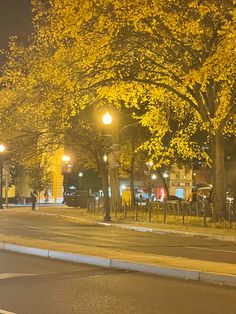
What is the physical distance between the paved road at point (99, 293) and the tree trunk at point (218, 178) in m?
15.8

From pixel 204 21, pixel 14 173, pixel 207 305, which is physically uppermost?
pixel 204 21

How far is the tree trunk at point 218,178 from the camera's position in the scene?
27203 millimetres

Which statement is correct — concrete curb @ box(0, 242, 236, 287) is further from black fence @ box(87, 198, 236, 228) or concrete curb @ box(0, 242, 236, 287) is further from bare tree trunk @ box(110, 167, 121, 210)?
bare tree trunk @ box(110, 167, 121, 210)

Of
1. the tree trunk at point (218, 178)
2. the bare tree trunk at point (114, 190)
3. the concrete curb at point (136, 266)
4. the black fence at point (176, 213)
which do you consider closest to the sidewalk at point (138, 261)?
the concrete curb at point (136, 266)

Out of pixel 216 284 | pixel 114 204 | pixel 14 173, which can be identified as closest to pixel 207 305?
pixel 216 284

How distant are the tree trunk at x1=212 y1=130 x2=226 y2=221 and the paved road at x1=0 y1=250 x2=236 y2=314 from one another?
1578 cm

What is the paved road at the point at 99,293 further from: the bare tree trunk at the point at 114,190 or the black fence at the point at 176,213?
the bare tree trunk at the point at 114,190

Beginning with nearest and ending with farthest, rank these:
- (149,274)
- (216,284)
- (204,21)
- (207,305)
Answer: (207,305) → (216,284) → (149,274) → (204,21)

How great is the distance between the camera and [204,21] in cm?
2364

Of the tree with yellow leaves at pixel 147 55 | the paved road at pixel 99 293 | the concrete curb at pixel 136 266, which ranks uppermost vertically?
the tree with yellow leaves at pixel 147 55

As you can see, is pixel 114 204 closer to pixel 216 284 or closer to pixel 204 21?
pixel 204 21

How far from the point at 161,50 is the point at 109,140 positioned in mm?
9522

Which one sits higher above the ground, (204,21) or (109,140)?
(204,21)

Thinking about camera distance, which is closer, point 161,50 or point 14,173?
point 161,50
